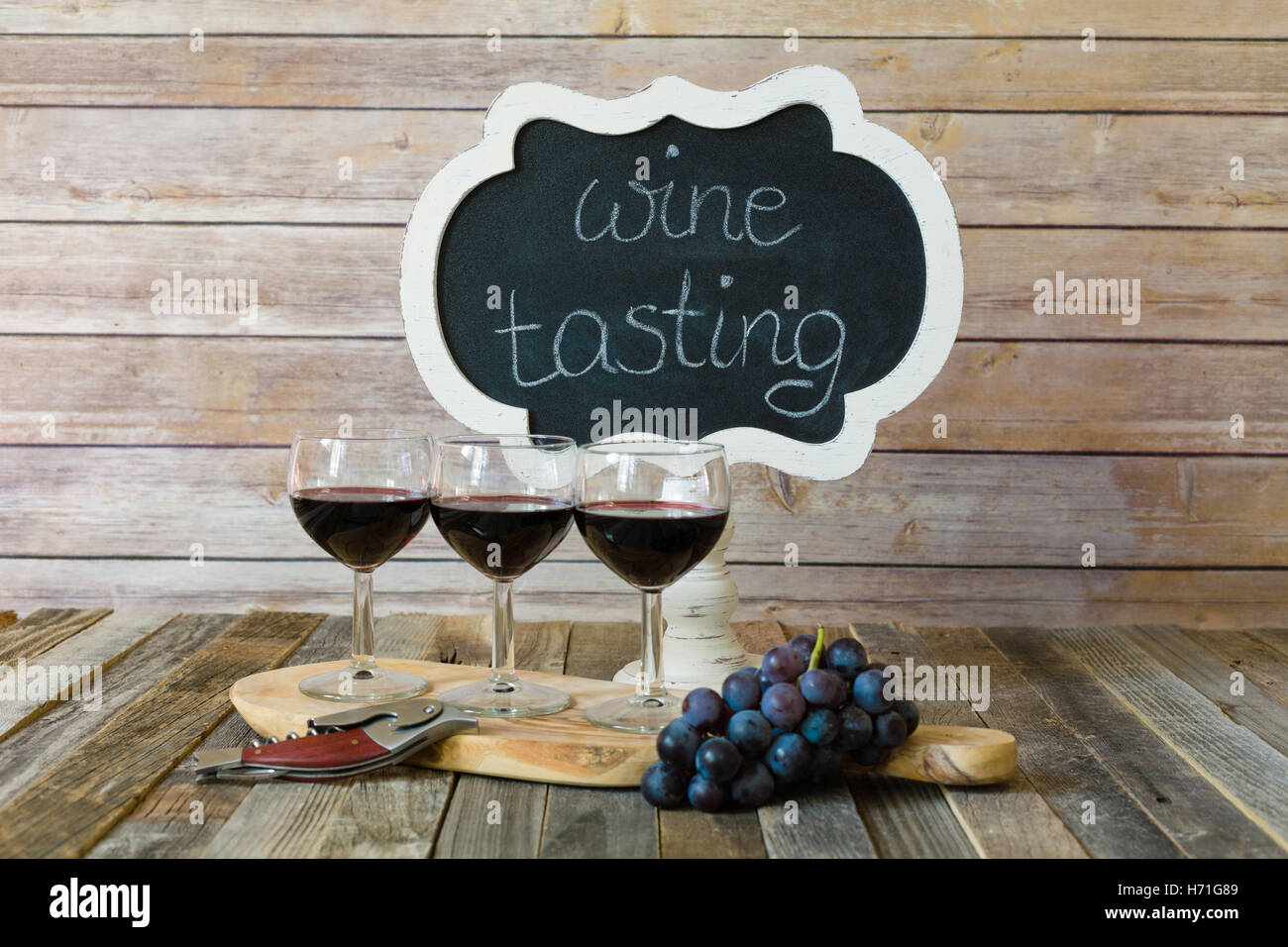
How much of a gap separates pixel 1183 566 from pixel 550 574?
2.82ft

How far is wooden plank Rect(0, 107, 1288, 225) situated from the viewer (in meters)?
1.55

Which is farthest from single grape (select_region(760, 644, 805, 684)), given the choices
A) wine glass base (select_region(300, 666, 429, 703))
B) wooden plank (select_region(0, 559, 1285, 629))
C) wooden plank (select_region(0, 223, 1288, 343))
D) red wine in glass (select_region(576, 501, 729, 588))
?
wooden plank (select_region(0, 223, 1288, 343))

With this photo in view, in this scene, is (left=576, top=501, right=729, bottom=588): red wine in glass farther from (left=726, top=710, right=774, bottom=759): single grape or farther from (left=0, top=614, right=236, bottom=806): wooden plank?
(left=0, top=614, right=236, bottom=806): wooden plank

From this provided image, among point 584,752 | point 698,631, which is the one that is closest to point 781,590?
point 698,631

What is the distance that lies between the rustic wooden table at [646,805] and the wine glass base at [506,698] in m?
0.09

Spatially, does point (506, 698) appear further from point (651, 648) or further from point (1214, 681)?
point (1214, 681)

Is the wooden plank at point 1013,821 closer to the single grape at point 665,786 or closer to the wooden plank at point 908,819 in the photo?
the wooden plank at point 908,819

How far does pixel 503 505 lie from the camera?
0.97 metres

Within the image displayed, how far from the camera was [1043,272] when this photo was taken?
5.13ft

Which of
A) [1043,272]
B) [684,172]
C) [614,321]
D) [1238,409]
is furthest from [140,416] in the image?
[1238,409]

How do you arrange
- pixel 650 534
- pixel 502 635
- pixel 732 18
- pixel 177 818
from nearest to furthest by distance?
pixel 177 818, pixel 650 534, pixel 502 635, pixel 732 18

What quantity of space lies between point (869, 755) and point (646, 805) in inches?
6.7

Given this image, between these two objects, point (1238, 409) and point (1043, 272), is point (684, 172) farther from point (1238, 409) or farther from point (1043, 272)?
point (1238, 409)

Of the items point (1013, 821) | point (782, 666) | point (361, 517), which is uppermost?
point (361, 517)
